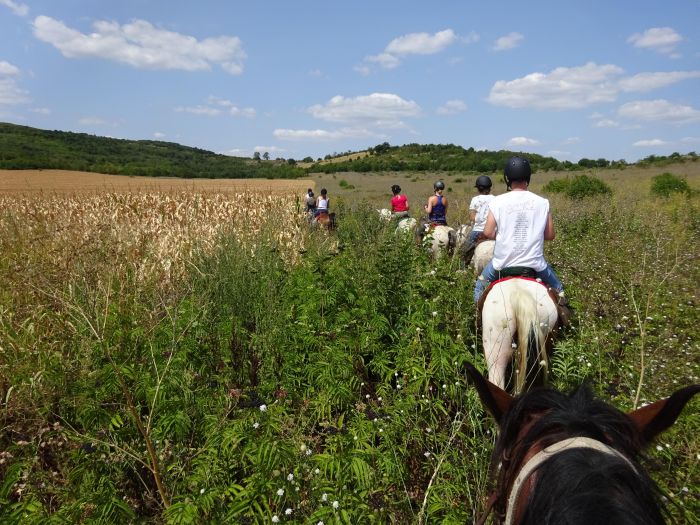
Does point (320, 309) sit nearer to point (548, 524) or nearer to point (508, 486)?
point (508, 486)

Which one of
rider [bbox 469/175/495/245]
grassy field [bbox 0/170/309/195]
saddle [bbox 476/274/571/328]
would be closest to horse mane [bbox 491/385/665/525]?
saddle [bbox 476/274/571/328]

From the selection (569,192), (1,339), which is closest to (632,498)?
(1,339)

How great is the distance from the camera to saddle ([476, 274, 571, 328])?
3867mm

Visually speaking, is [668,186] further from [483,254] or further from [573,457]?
[573,457]

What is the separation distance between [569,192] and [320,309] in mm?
26196

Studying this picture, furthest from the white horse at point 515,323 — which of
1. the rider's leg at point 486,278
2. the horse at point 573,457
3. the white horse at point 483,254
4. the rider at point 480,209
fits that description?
the rider at point 480,209

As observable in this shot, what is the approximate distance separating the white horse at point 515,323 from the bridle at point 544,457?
2275 mm

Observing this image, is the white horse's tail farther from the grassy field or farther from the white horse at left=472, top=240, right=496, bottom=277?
the grassy field

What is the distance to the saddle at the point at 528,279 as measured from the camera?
387 cm

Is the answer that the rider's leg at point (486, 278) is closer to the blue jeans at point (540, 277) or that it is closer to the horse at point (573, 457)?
the blue jeans at point (540, 277)

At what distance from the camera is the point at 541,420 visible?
1349 mm

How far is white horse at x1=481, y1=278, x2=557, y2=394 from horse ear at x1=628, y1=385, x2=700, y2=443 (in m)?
1.96

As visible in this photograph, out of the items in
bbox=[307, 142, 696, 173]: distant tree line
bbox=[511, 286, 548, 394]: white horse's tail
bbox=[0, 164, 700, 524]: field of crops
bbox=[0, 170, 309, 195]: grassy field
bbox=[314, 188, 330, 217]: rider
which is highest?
bbox=[307, 142, 696, 173]: distant tree line

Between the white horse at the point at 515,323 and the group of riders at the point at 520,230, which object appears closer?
the white horse at the point at 515,323
